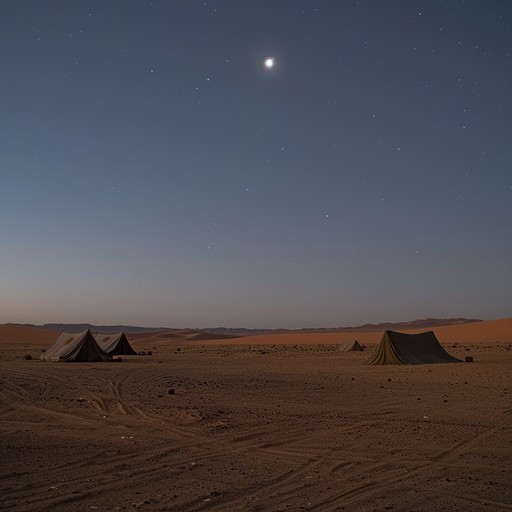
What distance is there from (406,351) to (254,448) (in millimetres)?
24277

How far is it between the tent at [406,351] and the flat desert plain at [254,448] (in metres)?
12.6

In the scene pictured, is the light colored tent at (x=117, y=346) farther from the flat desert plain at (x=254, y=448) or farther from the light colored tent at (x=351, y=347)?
the flat desert plain at (x=254, y=448)

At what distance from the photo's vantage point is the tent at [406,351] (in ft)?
101

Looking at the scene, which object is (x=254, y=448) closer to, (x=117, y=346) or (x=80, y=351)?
(x=80, y=351)

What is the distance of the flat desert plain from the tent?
41.2ft

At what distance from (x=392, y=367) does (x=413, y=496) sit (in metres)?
22.8

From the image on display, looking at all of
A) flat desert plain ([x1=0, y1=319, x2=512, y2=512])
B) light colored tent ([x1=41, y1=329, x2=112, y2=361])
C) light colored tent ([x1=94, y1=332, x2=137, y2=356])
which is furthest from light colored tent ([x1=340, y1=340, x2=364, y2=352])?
A: flat desert plain ([x1=0, y1=319, x2=512, y2=512])

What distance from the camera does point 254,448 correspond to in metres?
9.30

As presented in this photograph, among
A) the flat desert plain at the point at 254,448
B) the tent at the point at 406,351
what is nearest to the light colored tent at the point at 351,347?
the tent at the point at 406,351

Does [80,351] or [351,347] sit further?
[351,347]

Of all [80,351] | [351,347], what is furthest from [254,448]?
[351,347]

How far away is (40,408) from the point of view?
44.3ft

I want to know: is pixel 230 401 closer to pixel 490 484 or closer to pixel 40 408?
pixel 40 408

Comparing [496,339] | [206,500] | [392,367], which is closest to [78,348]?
[392,367]
